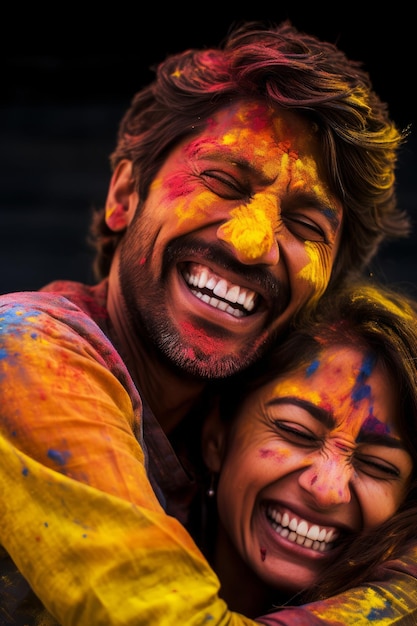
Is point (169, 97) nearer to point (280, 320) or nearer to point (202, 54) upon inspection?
point (202, 54)

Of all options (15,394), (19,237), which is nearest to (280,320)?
(15,394)

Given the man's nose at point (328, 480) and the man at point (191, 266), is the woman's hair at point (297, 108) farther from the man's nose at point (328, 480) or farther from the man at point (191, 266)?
the man's nose at point (328, 480)

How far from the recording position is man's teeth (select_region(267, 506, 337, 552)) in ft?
7.72

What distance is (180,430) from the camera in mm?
2789

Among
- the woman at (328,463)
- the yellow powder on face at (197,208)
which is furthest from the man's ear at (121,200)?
the woman at (328,463)

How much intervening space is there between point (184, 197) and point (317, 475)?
0.81 meters

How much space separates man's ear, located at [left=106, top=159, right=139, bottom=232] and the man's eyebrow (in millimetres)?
721

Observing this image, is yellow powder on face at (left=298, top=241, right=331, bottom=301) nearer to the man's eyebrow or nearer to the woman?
the woman

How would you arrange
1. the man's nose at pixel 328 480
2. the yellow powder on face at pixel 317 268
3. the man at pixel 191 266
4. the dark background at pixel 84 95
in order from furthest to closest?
1. the dark background at pixel 84 95
2. the yellow powder on face at pixel 317 268
3. the man's nose at pixel 328 480
4. the man at pixel 191 266

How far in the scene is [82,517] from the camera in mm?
1671

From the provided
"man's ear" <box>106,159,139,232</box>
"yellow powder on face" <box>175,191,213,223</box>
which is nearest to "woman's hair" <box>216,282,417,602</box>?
"yellow powder on face" <box>175,191,213,223</box>

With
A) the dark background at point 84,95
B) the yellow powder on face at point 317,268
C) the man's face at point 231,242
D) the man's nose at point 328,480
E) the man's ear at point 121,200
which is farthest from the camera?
the dark background at point 84,95

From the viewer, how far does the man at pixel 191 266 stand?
178cm

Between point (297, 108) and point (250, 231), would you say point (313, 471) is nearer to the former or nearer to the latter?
point (250, 231)
